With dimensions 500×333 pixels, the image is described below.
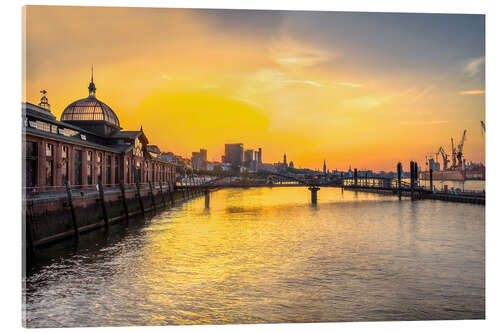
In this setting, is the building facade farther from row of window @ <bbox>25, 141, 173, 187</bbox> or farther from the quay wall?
the quay wall

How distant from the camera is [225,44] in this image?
36.4 feet

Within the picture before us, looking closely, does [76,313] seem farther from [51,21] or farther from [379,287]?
[379,287]

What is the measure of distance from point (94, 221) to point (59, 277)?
36.0ft

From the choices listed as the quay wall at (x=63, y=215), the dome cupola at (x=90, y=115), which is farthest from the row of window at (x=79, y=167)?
the dome cupola at (x=90, y=115)

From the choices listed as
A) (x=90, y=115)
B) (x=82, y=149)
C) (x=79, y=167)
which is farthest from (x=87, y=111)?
(x=79, y=167)

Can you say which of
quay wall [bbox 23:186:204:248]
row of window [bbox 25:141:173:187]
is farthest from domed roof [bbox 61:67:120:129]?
quay wall [bbox 23:186:204:248]

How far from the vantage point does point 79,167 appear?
26.5m

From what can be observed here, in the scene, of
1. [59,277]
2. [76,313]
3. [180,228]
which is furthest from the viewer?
[180,228]

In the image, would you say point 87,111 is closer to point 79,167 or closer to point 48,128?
point 79,167

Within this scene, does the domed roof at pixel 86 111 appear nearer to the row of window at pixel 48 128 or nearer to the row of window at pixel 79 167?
the row of window at pixel 79 167

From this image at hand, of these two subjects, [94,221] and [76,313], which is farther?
[94,221]

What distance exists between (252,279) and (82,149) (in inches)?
787

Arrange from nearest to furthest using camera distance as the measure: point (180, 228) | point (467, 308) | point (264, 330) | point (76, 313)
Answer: point (264, 330) → point (76, 313) → point (467, 308) → point (180, 228)

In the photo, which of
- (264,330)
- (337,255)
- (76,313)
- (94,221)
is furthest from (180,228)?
(264,330)
